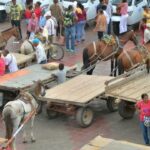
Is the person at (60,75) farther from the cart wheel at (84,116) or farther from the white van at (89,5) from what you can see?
the white van at (89,5)

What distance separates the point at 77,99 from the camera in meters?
13.5

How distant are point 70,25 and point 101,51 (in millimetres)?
4411

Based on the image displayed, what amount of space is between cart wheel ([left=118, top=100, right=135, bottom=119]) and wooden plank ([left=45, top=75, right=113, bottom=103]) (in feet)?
2.01

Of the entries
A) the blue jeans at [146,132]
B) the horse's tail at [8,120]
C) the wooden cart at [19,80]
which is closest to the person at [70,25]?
the wooden cart at [19,80]

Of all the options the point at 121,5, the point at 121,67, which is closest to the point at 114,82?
the point at 121,67

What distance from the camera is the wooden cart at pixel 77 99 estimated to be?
1349 cm

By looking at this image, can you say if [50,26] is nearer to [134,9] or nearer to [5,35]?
[5,35]

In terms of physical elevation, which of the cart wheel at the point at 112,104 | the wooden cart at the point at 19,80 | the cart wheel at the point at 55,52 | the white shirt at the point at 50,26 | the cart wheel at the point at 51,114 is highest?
the white shirt at the point at 50,26

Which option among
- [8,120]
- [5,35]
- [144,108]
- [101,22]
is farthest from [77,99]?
[101,22]

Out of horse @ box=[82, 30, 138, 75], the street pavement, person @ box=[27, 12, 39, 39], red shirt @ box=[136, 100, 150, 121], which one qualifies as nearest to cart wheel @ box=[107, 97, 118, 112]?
the street pavement

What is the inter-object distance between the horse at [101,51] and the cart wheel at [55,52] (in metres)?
2.44

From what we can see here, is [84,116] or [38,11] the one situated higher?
[38,11]

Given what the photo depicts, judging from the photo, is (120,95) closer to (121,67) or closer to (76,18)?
(121,67)

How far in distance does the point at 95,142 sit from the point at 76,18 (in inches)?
490
